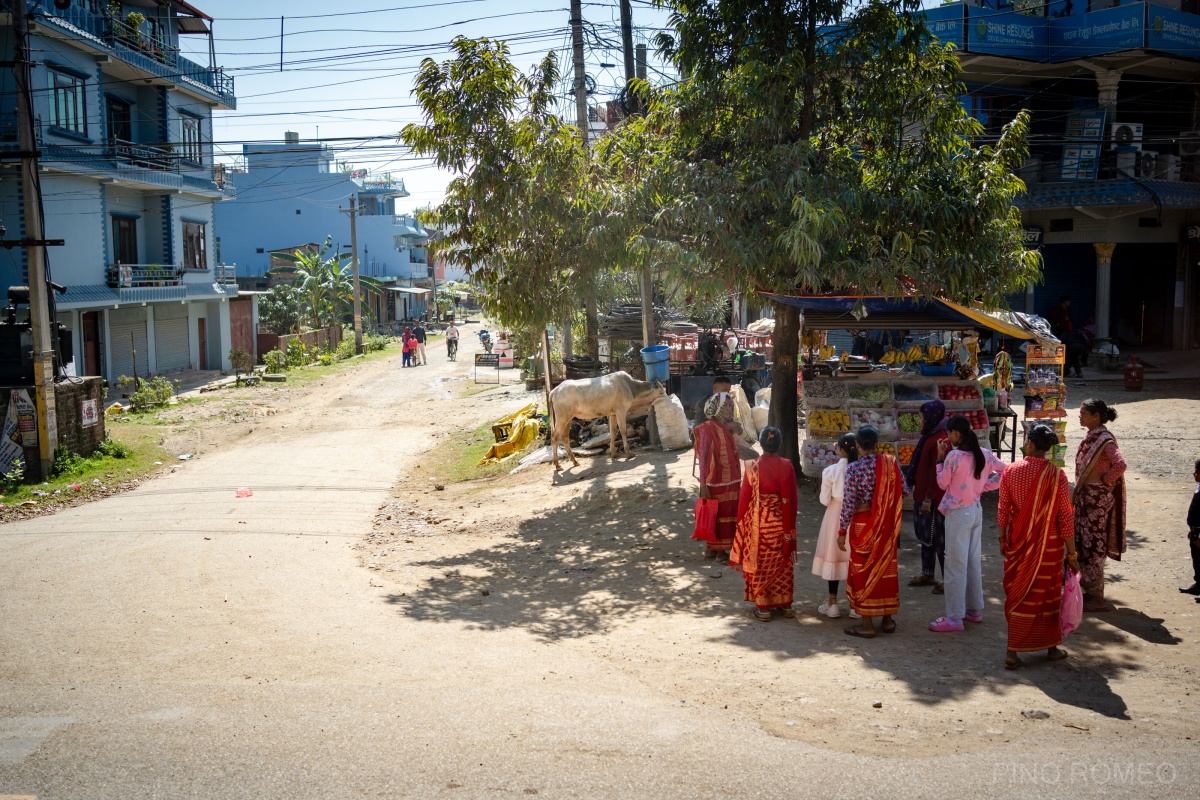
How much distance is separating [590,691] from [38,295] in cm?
1315

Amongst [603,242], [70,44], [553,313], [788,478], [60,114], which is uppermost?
[70,44]

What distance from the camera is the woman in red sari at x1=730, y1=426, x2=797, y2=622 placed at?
7320 millimetres

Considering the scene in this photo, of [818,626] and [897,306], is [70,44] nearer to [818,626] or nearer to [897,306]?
[897,306]

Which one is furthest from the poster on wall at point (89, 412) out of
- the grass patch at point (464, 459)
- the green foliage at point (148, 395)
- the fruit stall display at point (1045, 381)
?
the fruit stall display at point (1045, 381)

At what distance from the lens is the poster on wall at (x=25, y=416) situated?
15047 mm

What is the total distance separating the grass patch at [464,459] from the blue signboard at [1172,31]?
17345 millimetres

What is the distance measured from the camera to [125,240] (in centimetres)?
2948

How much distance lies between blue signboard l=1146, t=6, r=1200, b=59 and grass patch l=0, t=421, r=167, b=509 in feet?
77.3

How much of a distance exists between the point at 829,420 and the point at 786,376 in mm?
1018

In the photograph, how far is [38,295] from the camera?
14.9m

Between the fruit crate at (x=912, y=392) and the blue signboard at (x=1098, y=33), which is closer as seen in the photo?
the fruit crate at (x=912, y=392)

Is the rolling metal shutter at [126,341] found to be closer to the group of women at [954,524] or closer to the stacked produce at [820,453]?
the stacked produce at [820,453]

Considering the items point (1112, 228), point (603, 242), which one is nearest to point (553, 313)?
point (603, 242)

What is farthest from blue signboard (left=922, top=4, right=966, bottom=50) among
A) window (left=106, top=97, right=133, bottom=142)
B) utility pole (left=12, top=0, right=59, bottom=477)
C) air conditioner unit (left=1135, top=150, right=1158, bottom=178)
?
window (left=106, top=97, right=133, bottom=142)
